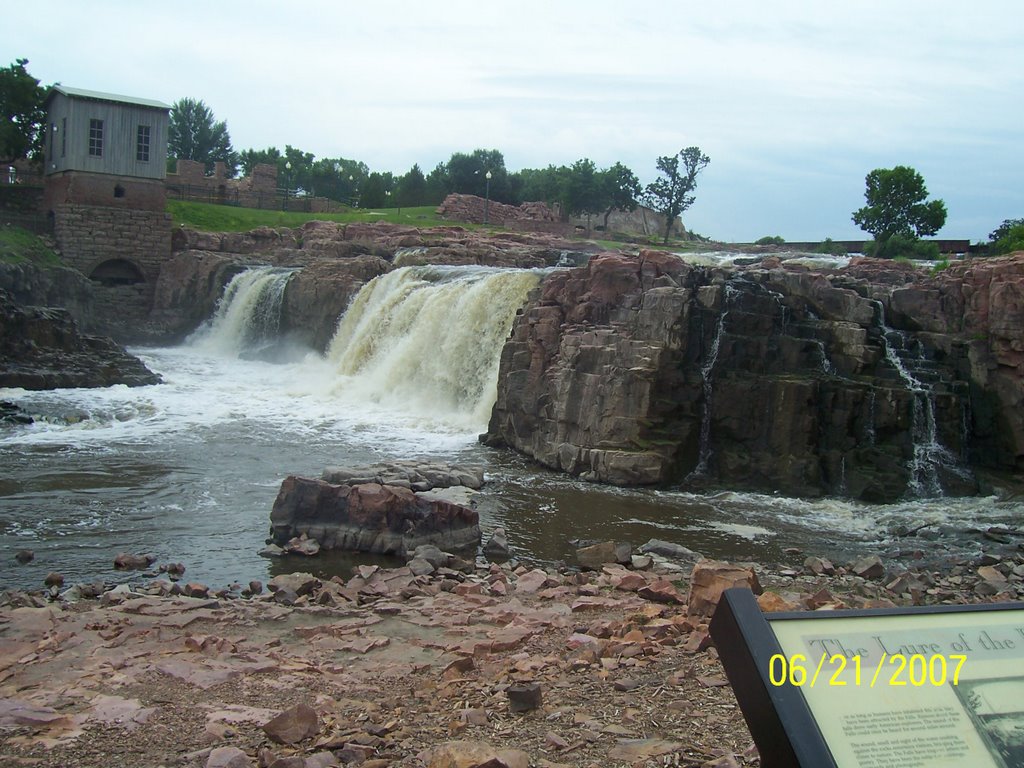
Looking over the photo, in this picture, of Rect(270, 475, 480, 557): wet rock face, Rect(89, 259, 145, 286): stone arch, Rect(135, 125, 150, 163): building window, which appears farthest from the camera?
Rect(135, 125, 150, 163): building window

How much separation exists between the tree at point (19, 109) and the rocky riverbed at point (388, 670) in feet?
108

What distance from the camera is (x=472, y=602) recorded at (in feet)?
29.7

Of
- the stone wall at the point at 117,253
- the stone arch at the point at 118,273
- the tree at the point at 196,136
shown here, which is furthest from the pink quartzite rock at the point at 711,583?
the tree at the point at 196,136

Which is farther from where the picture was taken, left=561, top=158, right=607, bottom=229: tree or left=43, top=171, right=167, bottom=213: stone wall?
left=561, top=158, right=607, bottom=229: tree

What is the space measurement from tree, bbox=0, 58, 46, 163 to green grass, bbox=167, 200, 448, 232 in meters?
5.91

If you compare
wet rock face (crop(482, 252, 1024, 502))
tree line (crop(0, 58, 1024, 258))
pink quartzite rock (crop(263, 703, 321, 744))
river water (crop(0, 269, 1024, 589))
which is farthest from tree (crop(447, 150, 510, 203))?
pink quartzite rock (crop(263, 703, 321, 744))

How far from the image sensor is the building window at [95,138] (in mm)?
35219

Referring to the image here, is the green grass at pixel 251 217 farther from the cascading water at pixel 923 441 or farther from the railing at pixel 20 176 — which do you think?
the cascading water at pixel 923 441

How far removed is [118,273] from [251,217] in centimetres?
895

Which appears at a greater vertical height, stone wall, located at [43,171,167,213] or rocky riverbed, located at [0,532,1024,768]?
stone wall, located at [43,171,167,213]

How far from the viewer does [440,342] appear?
886 inches

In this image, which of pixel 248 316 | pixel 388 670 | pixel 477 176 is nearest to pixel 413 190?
pixel 477 176

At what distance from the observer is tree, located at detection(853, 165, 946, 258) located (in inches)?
1542
